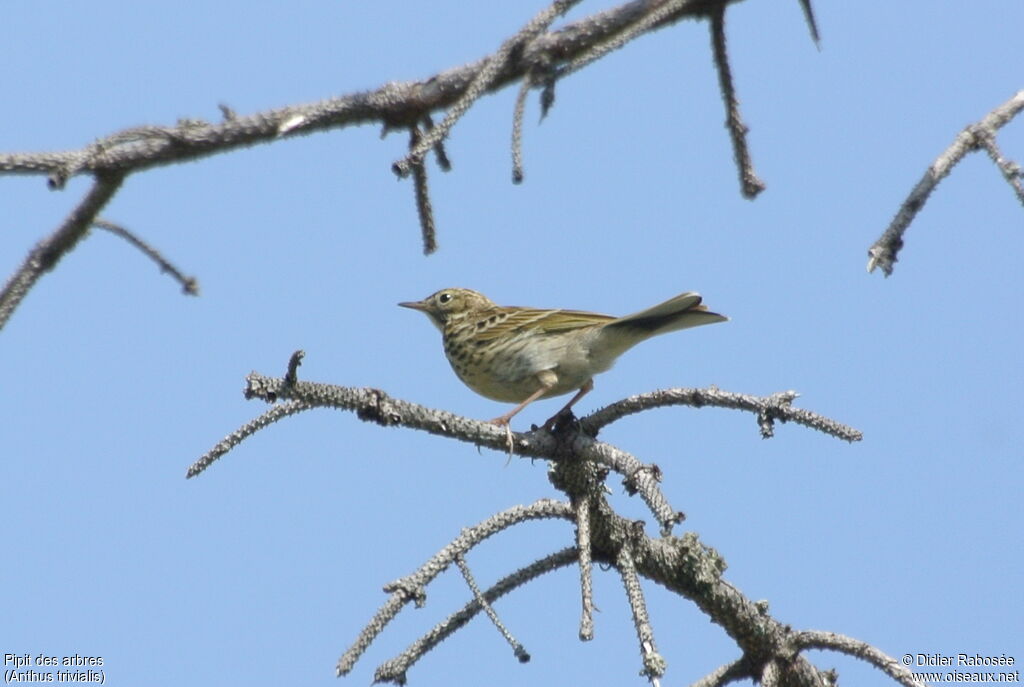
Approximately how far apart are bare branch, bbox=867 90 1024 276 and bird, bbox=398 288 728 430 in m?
3.40

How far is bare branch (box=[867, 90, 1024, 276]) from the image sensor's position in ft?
9.52

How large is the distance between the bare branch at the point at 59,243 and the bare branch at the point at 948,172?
80.8 inches

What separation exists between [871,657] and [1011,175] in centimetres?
177

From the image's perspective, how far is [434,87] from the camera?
4.02 meters

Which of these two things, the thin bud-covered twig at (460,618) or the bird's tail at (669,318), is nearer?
the thin bud-covered twig at (460,618)

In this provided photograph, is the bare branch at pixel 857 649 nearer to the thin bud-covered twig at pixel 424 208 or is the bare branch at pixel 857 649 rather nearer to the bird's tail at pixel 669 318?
the thin bud-covered twig at pixel 424 208

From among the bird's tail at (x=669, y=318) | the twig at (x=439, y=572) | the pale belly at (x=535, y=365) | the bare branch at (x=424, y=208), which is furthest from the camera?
the pale belly at (x=535, y=365)

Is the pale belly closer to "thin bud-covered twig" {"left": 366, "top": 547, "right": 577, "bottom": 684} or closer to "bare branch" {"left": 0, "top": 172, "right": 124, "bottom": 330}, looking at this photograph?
"thin bud-covered twig" {"left": 366, "top": 547, "right": 577, "bottom": 684}

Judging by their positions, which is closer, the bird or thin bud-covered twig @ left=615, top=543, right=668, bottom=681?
thin bud-covered twig @ left=615, top=543, right=668, bottom=681

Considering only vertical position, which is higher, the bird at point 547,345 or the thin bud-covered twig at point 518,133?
the bird at point 547,345

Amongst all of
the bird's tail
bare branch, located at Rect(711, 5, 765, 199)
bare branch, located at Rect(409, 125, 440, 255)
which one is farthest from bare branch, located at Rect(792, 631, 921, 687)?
the bird's tail

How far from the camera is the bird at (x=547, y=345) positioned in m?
7.14

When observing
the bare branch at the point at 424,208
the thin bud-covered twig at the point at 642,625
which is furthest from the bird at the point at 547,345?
the thin bud-covered twig at the point at 642,625

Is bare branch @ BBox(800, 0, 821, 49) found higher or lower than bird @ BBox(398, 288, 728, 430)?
lower
